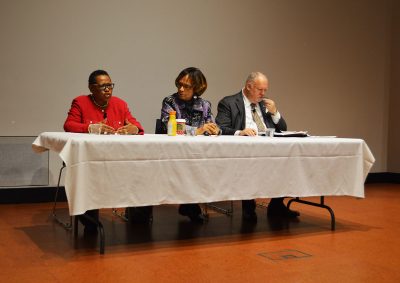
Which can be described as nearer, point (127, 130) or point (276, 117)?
point (127, 130)

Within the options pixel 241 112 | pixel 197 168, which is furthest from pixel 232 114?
pixel 197 168

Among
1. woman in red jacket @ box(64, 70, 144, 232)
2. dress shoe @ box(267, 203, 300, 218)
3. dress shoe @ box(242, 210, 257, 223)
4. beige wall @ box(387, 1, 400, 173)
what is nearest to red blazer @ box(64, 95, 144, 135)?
woman in red jacket @ box(64, 70, 144, 232)

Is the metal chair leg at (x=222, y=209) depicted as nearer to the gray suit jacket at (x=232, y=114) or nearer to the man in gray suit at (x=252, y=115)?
the man in gray suit at (x=252, y=115)

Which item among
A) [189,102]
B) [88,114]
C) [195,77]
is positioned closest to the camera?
[88,114]

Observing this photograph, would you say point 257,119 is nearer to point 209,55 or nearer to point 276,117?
point 276,117

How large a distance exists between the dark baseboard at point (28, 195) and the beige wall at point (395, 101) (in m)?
4.61

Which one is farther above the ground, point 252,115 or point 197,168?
point 252,115

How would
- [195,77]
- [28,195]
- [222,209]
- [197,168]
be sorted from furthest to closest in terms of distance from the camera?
[28,195]
[222,209]
[195,77]
[197,168]

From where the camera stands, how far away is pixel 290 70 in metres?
6.48

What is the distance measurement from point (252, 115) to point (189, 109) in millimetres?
659

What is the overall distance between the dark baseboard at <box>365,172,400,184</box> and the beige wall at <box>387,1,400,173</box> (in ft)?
0.24

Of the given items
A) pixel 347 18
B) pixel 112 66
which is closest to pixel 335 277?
pixel 112 66

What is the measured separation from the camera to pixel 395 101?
740 centimetres

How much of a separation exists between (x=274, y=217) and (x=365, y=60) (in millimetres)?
3632
